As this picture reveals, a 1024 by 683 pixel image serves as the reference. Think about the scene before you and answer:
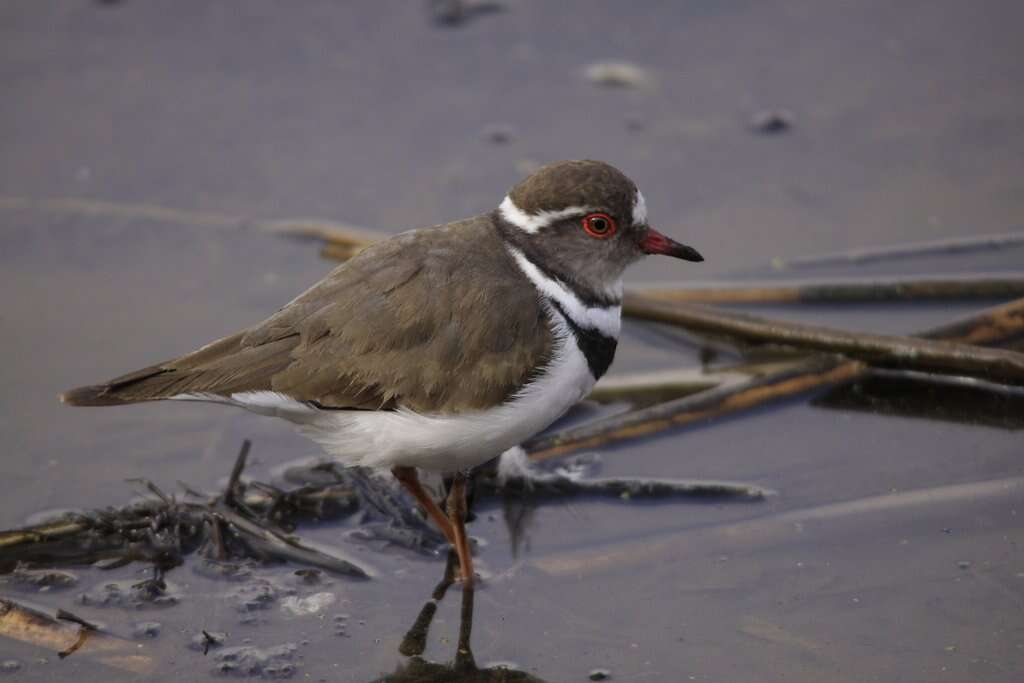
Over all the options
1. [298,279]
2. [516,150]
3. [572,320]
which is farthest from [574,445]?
[516,150]

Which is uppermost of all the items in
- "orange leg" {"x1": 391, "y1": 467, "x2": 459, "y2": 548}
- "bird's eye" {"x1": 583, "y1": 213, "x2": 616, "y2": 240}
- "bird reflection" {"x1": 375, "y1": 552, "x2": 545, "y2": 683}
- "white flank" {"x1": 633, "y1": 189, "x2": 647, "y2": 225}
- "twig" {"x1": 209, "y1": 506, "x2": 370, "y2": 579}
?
"white flank" {"x1": 633, "y1": 189, "x2": 647, "y2": 225}

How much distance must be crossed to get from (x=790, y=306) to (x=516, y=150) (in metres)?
2.26

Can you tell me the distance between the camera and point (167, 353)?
716 cm

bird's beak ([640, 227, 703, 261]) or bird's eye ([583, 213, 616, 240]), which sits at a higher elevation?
bird's eye ([583, 213, 616, 240])

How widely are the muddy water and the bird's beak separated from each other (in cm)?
99

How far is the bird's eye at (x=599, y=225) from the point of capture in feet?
18.7

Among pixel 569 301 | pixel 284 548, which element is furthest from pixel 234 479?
pixel 569 301

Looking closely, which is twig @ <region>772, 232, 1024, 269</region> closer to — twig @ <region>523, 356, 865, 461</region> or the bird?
twig @ <region>523, 356, 865, 461</region>

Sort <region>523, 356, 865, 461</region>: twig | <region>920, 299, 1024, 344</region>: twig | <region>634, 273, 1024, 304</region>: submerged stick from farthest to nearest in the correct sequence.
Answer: <region>634, 273, 1024, 304</region>: submerged stick → <region>920, 299, 1024, 344</region>: twig → <region>523, 356, 865, 461</region>: twig

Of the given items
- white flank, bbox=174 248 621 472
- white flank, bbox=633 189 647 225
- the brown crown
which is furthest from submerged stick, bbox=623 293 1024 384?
white flank, bbox=174 248 621 472

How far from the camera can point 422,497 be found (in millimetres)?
5887

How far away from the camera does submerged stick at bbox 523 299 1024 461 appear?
6289mm

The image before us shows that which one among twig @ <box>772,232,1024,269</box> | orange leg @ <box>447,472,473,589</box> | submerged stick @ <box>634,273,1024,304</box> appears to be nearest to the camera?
orange leg @ <box>447,472,473,589</box>

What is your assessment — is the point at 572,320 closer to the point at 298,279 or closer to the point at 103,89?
the point at 298,279
